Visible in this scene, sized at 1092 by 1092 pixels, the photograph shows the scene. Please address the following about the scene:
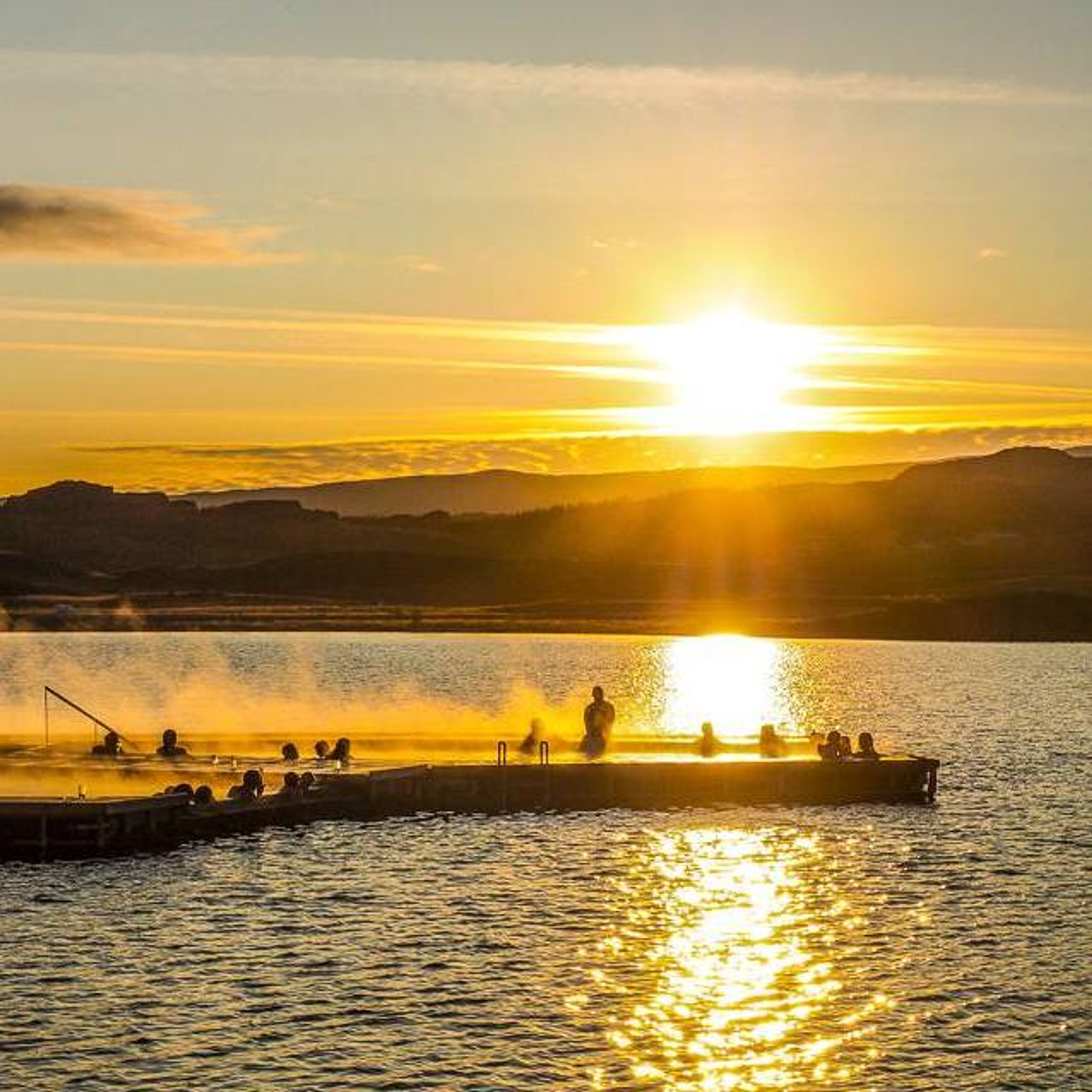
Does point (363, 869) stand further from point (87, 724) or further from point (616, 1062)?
point (87, 724)

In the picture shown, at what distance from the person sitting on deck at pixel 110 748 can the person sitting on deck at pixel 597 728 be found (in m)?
18.9

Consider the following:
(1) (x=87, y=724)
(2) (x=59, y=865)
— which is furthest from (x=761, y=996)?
(1) (x=87, y=724)

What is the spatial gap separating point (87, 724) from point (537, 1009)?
2769 inches

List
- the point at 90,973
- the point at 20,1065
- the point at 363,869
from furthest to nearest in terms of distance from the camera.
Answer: the point at 363,869, the point at 90,973, the point at 20,1065

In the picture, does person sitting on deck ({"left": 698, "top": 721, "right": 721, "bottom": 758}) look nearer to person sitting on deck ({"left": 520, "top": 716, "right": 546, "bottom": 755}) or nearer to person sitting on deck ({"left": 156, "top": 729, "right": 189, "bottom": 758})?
person sitting on deck ({"left": 520, "top": 716, "right": 546, "bottom": 755})

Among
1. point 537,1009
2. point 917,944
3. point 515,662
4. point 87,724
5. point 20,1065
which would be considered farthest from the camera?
point 515,662

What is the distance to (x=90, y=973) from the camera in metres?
44.2

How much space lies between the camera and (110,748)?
252ft

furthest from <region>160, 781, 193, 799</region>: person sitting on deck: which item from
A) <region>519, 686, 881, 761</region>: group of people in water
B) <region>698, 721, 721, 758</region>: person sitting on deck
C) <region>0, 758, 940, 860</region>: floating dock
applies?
<region>698, 721, 721, 758</region>: person sitting on deck

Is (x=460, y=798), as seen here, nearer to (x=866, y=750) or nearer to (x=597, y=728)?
(x=597, y=728)

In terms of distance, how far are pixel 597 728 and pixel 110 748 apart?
19.7 metres

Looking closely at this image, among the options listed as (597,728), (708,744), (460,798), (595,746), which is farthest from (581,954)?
(708,744)

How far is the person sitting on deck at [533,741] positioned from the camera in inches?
3071

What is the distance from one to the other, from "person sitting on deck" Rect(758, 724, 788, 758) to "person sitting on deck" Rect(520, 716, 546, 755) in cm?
928
